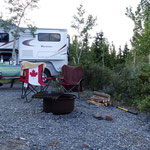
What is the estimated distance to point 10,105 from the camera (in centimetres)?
426

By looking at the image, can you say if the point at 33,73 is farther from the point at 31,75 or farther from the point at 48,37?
the point at 48,37

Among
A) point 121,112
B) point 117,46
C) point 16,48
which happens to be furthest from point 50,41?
point 117,46

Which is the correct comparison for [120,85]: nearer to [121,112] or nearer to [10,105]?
[121,112]

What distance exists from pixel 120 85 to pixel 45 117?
224 centimetres

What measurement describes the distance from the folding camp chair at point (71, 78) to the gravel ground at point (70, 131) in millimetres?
1308

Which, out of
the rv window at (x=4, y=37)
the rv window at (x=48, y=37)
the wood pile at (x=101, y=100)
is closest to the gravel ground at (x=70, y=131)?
the wood pile at (x=101, y=100)

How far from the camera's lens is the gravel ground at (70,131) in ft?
7.61

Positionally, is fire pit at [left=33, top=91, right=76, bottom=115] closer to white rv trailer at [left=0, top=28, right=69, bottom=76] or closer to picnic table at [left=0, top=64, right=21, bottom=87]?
picnic table at [left=0, top=64, right=21, bottom=87]

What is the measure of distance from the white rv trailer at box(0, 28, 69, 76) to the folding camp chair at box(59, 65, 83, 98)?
333cm

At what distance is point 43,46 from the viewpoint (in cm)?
883

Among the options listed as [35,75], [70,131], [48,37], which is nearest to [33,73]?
[35,75]

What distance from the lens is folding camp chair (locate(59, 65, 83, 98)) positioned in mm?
5242

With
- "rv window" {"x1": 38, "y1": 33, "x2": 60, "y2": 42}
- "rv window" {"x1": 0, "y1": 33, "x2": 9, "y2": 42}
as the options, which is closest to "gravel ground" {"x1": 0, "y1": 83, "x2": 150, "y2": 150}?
"rv window" {"x1": 38, "y1": 33, "x2": 60, "y2": 42}

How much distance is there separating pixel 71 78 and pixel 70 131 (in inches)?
106
